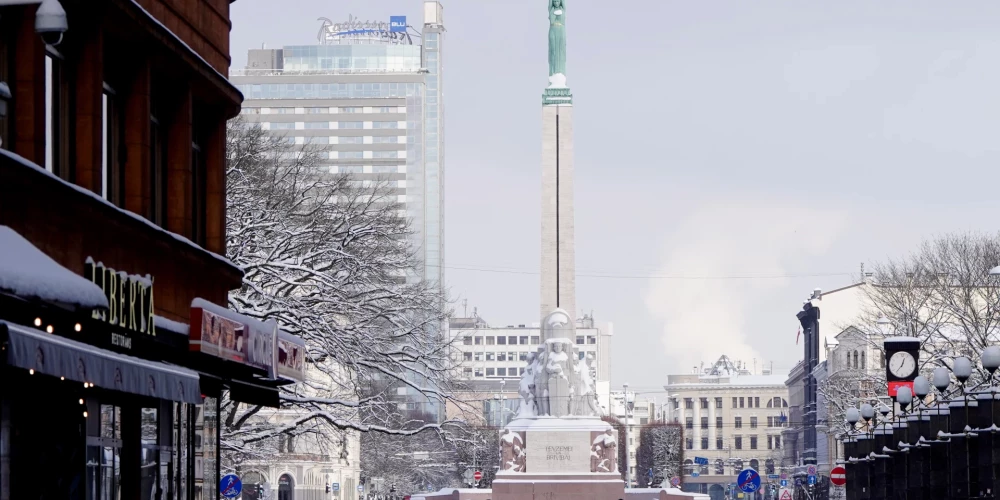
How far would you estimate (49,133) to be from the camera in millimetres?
22359

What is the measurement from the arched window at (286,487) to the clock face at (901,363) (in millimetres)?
84064

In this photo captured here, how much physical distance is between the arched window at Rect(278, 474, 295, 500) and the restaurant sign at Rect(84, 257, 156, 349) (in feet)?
342

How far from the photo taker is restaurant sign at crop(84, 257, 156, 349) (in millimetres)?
21828

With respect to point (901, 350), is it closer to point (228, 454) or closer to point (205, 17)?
point (228, 454)

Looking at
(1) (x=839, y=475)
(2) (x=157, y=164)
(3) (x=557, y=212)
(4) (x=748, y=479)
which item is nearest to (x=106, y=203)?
(2) (x=157, y=164)

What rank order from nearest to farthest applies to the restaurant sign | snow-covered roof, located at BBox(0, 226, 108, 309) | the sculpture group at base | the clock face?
snow-covered roof, located at BBox(0, 226, 108, 309), the restaurant sign, the clock face, the sculpture group at base

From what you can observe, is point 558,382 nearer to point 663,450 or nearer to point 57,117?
point 57,117

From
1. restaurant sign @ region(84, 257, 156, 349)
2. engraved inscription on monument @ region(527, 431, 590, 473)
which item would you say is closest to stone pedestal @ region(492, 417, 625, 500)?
engraved inscription on monument @ region(527, 431, 590, 473)

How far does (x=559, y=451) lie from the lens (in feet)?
233

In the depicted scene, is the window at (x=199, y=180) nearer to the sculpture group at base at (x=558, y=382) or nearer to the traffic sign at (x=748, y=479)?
the traffic sign at (x=748, y=479)

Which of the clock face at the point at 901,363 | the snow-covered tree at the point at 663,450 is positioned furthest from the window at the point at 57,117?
the snow-covered tree at the point at 663,450

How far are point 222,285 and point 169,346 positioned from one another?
5.58 metres

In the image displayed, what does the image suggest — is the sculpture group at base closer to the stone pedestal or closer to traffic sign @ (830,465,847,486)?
the stone pedestal

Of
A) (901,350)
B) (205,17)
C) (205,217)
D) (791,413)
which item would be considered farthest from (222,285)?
(791,413)
